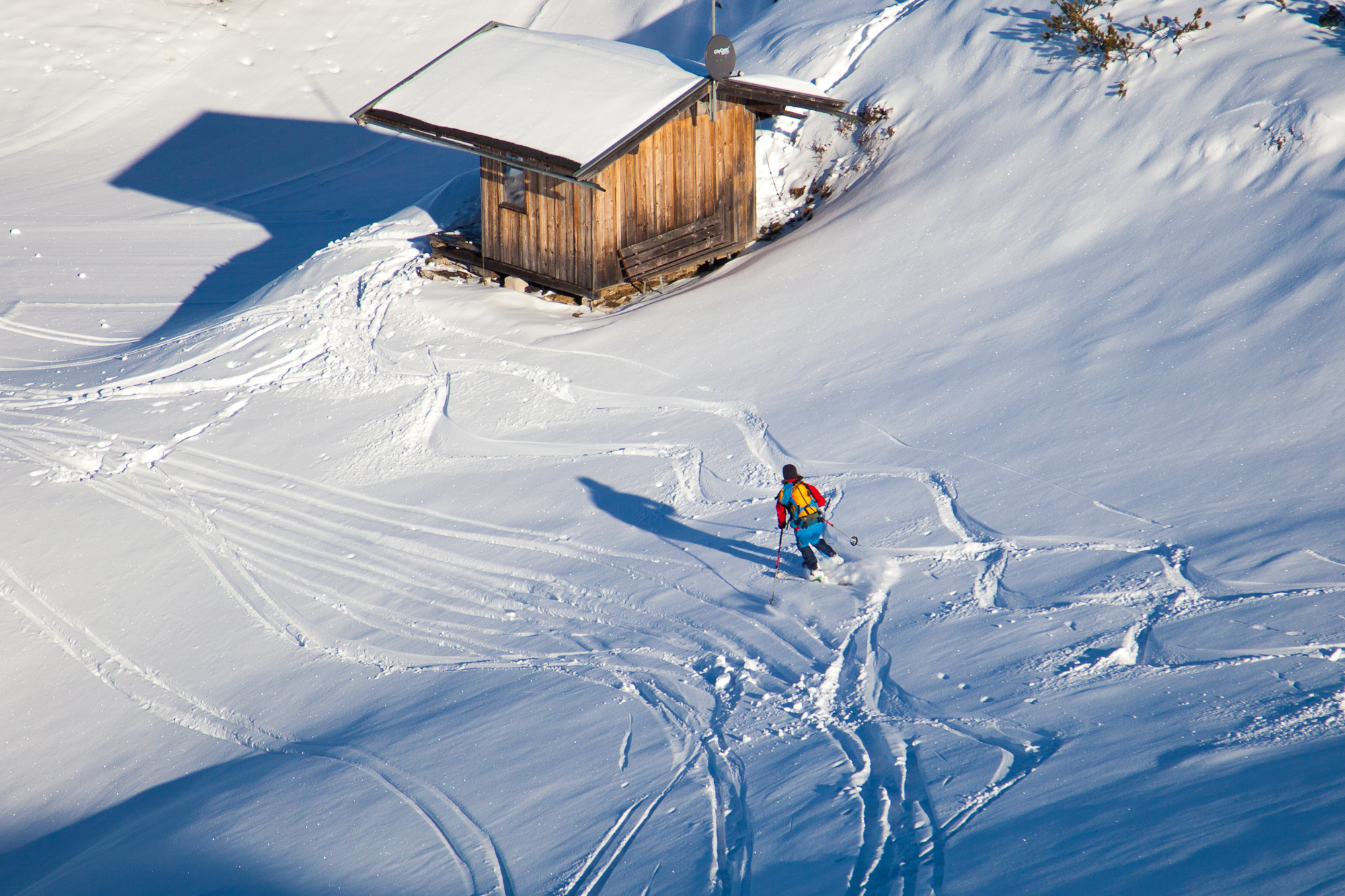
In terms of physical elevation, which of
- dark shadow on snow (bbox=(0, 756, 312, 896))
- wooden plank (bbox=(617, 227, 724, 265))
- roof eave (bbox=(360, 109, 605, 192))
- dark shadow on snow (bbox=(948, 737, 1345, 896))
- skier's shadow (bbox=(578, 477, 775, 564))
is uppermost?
roof eave (bbox=(360, 109, 605, 192))

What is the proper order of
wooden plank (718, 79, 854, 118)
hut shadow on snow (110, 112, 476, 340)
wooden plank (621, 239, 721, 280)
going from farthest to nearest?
hut shadow on snow (110, 112, 476, 340)
wooden plank (621, 239, 721, 280)
wooden plank (718, 79, 854, 118)

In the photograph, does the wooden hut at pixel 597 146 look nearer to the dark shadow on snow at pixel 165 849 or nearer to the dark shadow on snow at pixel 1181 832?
the dark shadow on snow at pixel 165 849

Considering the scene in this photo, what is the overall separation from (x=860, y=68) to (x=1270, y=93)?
6620mm

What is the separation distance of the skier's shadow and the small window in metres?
5.80

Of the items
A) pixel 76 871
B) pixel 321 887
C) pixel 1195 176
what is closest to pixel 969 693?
pixel 321 887

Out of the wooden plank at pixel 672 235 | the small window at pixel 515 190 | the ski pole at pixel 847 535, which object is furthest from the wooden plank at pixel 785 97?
the ski pole at pixel 847 535

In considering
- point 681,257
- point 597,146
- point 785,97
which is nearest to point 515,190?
point 597,146

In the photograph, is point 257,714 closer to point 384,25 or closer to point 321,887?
point 321,887

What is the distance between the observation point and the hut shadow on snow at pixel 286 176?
806 inches

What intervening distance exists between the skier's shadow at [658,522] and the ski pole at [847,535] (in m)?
0.62

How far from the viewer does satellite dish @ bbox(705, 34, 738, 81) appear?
1362cm

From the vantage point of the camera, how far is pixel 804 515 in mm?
8219

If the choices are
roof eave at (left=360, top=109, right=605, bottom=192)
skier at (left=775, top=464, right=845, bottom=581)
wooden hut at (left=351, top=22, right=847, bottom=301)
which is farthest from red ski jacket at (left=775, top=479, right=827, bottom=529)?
wooden hut at (left=351, top=22, right=847, bottom=301)

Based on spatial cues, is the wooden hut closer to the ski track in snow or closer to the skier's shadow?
the ski track in snow
